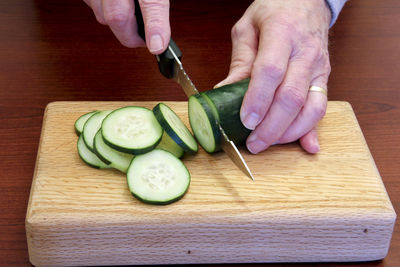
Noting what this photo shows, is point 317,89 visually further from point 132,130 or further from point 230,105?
point 132,130

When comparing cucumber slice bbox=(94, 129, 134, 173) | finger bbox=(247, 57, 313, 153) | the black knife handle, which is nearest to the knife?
the black knife handle

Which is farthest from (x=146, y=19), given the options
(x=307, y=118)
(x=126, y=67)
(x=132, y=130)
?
(x=126, y=67)

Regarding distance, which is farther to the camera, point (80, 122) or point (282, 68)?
point (80, 122)

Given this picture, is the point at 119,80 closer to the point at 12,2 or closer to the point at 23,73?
the point at 23,73

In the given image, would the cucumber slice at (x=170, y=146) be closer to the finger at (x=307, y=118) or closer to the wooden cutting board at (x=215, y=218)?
the wooden cutting board at (x=215, y=218)

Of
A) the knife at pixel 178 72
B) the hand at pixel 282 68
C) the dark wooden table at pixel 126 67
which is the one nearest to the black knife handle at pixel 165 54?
the knife at pixel 178 72

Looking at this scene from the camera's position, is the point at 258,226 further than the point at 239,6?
No

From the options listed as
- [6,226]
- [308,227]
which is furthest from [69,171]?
[308,227]
